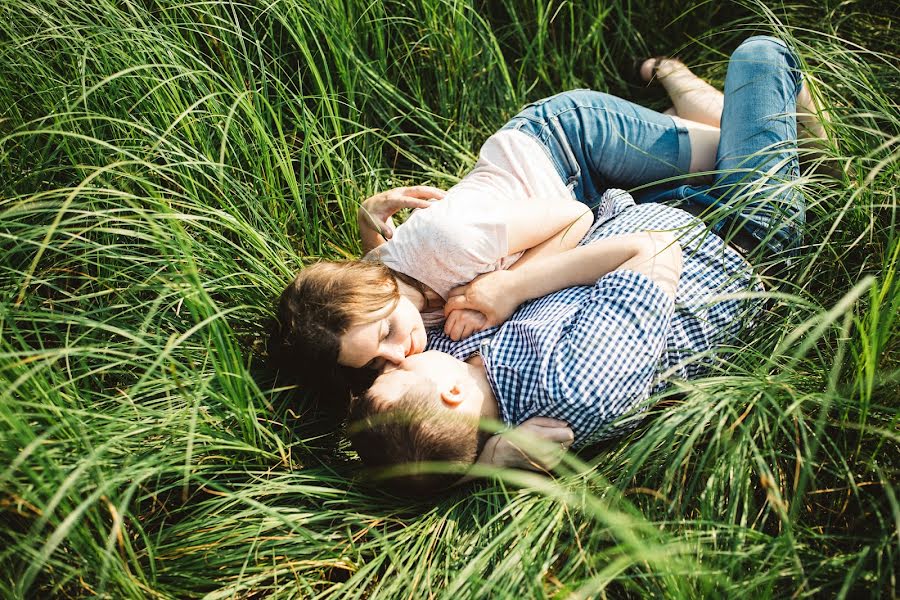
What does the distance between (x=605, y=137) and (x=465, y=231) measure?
745mm

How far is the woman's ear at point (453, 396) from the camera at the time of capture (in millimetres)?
1752

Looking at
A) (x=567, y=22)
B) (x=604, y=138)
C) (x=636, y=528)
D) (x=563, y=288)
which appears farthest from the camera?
(x=567, y=22)

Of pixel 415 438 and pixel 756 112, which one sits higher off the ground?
pixel 756 112

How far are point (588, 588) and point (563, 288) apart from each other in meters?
0.91

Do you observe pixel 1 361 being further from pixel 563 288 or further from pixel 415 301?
pixel 563 288

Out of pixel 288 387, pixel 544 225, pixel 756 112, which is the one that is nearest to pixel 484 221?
pixel 544 225

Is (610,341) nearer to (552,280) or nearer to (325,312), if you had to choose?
(552,280)

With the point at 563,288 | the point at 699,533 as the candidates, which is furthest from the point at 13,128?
the point at 699,533

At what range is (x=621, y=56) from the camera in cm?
291

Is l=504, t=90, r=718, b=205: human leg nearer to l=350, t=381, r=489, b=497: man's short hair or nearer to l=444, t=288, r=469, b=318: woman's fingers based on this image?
l=444, t=288, r=469, b=318: woman's fingers

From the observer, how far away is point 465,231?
76.3 inches

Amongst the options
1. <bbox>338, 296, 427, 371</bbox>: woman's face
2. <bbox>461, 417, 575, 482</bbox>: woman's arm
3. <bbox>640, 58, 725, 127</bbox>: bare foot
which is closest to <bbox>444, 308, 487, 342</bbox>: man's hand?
<bbox>338, 296, 427, 371</bbox>: woman's face

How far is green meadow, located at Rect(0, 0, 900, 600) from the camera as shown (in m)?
1.39

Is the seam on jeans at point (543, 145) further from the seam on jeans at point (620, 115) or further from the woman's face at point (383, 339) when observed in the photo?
the woman's face at point (383, 339)
